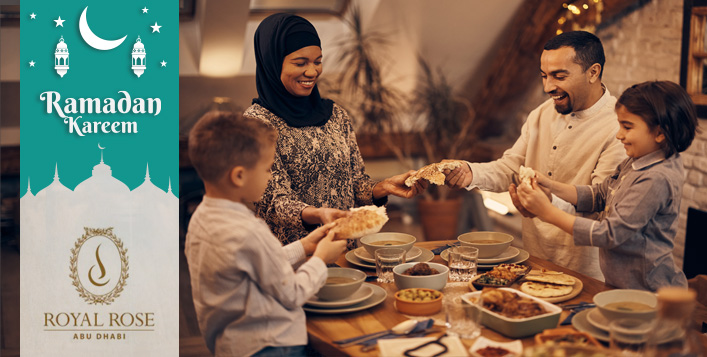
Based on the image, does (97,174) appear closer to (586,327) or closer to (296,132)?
(296,132)

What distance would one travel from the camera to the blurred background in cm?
526

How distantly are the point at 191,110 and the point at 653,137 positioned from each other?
15.6 ft

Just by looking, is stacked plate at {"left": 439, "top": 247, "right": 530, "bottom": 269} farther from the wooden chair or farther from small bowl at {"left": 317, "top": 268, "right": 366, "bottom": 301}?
the wooden chair

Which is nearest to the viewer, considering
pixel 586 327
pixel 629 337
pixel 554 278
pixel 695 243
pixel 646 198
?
pixel 629 337

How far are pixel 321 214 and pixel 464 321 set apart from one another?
74 cm

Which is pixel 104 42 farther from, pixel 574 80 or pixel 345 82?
pixel 345 82

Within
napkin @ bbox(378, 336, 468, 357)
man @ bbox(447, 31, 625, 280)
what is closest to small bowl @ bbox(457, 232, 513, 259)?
man @ bbox(447, 31, 625, 280)

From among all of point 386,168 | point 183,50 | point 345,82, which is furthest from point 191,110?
point 386,168

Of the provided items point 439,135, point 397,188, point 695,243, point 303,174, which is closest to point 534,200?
point 397,188

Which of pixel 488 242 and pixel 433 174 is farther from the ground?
pixel 433 174

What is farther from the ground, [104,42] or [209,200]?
[104,42]

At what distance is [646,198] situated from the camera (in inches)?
84.8

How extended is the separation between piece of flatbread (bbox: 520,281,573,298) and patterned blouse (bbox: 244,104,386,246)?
2.78 ft

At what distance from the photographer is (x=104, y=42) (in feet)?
10.5
